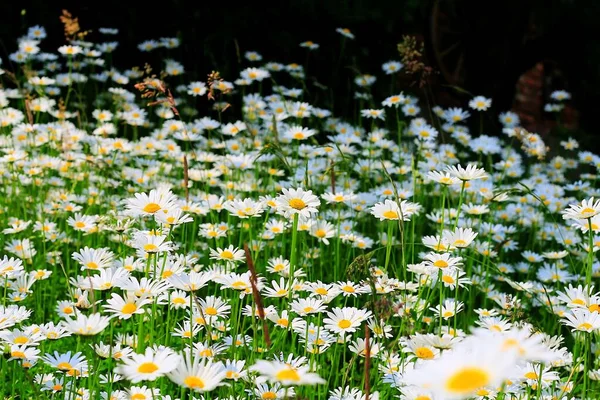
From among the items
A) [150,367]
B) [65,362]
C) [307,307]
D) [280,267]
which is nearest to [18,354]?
[65,362]

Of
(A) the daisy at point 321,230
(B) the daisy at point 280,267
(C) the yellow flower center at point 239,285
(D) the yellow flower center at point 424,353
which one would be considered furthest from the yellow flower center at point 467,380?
(A) the daisy at point 321,230

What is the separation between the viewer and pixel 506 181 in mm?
4277

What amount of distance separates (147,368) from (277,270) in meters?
1.05

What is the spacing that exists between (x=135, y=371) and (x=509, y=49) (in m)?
5.12

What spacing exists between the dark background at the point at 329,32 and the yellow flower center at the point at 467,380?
179 inches

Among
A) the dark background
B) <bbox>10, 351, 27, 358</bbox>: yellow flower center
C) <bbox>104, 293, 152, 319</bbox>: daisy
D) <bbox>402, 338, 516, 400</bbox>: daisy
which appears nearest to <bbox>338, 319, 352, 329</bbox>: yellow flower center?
<bbox>104, 293, 152, 319</bbox>: daisy

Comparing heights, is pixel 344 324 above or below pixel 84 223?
below

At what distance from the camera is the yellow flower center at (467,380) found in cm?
74

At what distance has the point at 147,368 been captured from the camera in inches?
45.2

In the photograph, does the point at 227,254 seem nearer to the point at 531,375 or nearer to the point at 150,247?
the point at 150,247

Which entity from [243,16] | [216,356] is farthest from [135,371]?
[243,16]

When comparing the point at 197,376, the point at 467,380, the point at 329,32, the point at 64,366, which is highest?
the point at 329,32

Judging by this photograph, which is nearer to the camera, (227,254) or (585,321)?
(585,321)

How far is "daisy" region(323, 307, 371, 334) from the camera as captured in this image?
1.69 meters
